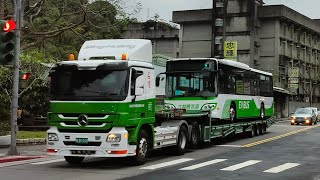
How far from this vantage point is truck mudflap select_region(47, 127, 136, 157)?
536 inches

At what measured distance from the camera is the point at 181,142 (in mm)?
17938

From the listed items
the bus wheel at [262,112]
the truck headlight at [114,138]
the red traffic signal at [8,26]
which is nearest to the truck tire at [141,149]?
the truck headlight at [114,138]

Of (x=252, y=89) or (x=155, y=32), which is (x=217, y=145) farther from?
(x=155, y=32)

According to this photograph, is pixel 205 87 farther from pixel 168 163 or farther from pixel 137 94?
pixel 137 94

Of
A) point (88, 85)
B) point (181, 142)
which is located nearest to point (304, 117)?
point (181, 142)

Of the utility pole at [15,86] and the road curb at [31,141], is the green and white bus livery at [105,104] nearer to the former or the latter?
the utility pole at [15,86]

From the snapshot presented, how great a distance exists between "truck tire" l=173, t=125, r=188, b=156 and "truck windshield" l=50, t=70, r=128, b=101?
456 cm

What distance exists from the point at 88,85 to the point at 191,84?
7912 millimetres

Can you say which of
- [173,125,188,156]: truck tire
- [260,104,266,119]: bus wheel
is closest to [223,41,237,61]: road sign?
[260,104,266,119]: bus wheel

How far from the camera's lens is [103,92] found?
1374cm

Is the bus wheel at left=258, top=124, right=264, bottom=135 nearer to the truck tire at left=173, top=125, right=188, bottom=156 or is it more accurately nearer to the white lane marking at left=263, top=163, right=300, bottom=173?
the truck tire at left=173, top=125, right=188, bottom=156

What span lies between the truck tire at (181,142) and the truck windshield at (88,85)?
4.56 metres

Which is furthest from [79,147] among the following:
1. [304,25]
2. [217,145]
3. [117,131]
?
[304,25]

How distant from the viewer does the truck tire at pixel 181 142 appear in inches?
691
